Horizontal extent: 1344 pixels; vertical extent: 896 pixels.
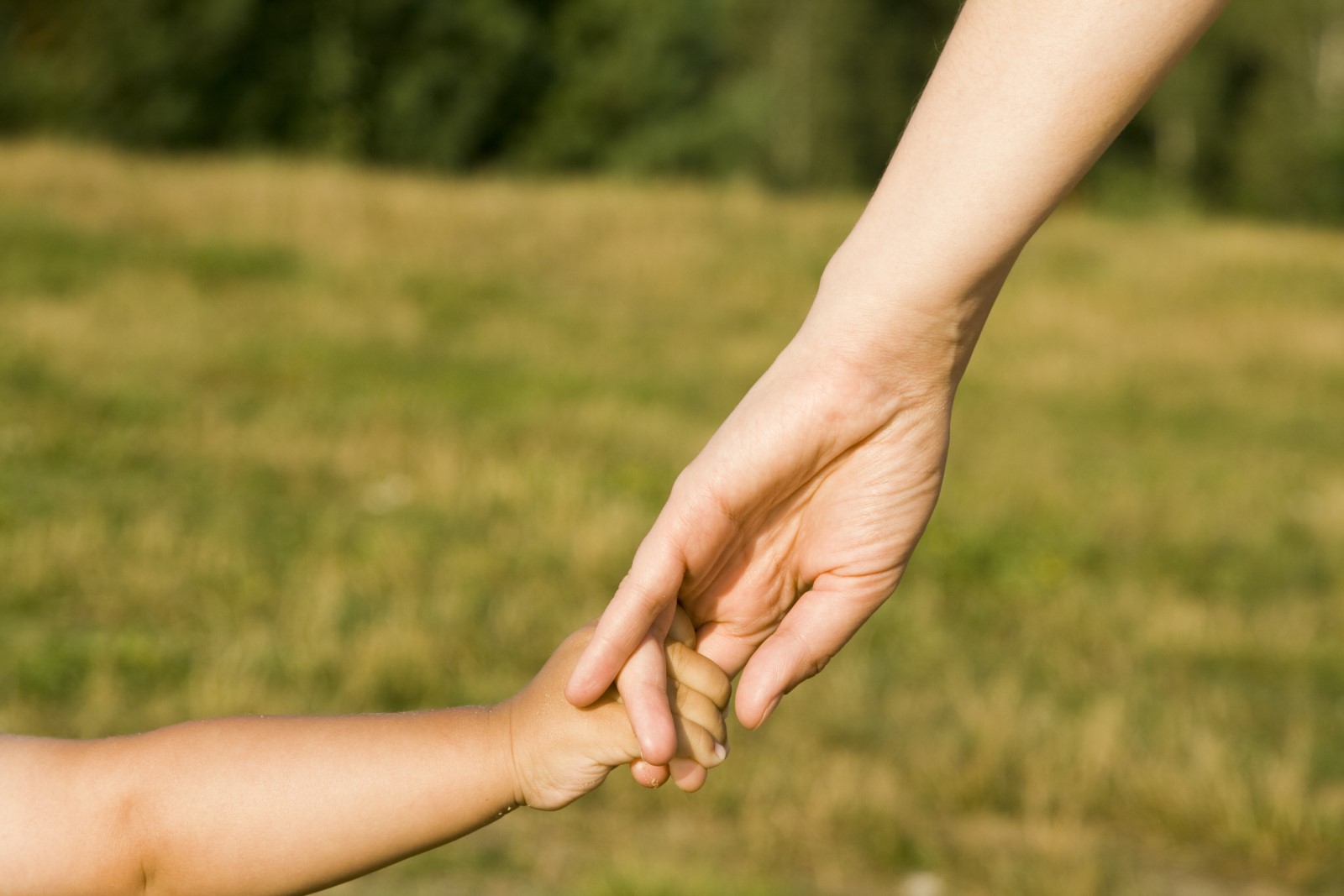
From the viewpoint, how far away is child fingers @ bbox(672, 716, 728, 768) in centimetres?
123

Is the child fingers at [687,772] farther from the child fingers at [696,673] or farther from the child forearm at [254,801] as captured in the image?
the child forearm at [254,801]

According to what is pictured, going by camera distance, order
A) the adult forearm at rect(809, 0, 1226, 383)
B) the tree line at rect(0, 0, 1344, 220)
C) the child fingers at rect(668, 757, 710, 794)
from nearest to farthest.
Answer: the adult forearm at rect(809, 0, 1226, 383)
the child fingers at rect(668, 757, 710, 794)
the tree line at rect(0, 0, 1344, 220)

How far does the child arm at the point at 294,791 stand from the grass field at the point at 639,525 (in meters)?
1.44

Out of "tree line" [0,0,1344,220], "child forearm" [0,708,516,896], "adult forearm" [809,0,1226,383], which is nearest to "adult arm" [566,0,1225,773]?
"adult forearm" [809,0,1226,383]

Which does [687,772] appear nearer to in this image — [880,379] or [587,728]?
[587,728]

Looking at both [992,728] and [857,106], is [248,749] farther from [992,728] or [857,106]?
[857,106]

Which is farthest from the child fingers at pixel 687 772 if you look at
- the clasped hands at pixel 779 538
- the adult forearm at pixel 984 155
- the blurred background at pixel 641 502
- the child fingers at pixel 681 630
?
the blurred background at pixel 641 502

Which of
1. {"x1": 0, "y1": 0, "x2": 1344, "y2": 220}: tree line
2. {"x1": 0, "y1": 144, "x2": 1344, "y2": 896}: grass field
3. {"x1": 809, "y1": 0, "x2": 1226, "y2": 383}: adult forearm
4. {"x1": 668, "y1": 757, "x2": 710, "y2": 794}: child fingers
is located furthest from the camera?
{"x1": 0, "y1": 0, "x2": 1344, "y2": 220}: tree line

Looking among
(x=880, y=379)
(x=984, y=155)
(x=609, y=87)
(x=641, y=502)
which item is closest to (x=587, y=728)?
(x=880, y=379)

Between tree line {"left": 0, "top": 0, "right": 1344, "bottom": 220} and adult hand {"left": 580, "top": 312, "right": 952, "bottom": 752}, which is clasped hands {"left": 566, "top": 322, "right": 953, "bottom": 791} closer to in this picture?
adult hand {"left": 580, "top": 312, "right": 952, "bottom": 752}

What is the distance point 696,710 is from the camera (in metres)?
1.24

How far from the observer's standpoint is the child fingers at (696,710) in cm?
123

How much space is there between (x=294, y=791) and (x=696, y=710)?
1.30ft

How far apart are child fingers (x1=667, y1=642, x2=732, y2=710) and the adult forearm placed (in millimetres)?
325
